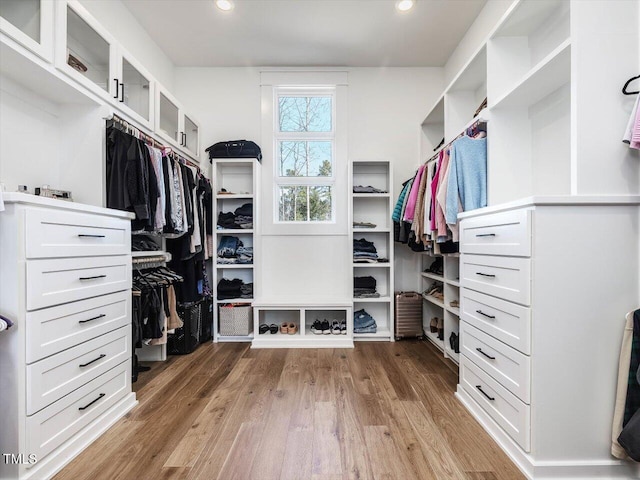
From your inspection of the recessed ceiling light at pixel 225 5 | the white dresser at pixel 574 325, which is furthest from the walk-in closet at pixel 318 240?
the recessed ceiling light at pixel 225 5

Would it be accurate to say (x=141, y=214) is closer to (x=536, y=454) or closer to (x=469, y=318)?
(x=469, y=318)

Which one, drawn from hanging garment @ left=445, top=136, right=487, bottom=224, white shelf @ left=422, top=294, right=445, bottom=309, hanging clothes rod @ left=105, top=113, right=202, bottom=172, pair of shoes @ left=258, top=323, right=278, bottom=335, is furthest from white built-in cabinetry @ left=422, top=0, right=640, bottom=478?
hanging clothes rod @ left=105, top=113, right=202, bottom=172

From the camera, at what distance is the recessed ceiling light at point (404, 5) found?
8.37 ft

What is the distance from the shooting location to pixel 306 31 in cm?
289

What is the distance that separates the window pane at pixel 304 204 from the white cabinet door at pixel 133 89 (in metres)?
1.51

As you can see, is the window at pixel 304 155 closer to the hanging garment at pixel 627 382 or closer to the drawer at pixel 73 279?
the drawer at pixel 73 279

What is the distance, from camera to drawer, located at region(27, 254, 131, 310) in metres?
1.24

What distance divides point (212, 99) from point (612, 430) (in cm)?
403

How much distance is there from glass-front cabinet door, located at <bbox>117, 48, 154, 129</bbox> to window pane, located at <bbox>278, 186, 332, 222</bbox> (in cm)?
151

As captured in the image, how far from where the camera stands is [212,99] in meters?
3.50

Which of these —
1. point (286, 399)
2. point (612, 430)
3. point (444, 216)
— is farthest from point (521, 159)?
point (286, 399)

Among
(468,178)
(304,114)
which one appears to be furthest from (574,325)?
(304,114)

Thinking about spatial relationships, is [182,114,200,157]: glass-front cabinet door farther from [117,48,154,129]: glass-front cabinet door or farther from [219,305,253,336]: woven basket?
[219,305,253,336]: woven basket

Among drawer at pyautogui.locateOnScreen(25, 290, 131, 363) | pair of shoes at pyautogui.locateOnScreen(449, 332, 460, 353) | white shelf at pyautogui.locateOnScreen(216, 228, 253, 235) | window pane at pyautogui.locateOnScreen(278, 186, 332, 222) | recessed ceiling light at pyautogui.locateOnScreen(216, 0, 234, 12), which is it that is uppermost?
recessed ceiling light at pyautogui.locateOnScreen(216, 0, 234, 12)
